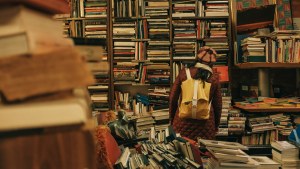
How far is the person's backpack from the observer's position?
3.24 meters

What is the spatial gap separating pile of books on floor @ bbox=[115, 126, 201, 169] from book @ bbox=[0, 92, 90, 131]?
1.02 meters

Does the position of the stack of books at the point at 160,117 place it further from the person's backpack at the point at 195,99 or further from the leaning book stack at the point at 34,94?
the leaning book stack at the point at 34,94

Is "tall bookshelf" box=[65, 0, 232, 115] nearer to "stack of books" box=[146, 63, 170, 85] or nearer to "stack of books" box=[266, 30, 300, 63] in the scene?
"stack of books" box=[146, 63, 170, 85]

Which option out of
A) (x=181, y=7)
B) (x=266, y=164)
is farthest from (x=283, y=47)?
(x=266, y=164)

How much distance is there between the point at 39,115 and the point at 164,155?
1277 millimetres

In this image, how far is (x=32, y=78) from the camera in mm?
650

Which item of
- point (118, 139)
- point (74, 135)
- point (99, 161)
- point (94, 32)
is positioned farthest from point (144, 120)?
point (74, 135)

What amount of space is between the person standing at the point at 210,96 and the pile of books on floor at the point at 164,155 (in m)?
1.24

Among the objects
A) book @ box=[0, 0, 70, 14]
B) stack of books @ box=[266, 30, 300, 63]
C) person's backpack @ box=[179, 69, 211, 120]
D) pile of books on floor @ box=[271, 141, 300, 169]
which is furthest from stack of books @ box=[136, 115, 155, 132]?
book @ box=[0, 0, 70, 14]

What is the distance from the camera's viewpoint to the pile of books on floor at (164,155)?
176 cm

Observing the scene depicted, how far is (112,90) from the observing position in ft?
15.5

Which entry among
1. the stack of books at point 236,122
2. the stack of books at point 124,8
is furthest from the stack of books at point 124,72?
the stack of books at point 236,122

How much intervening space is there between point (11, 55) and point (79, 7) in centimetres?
429

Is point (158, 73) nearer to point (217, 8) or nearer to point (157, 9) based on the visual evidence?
point (157, 9)
